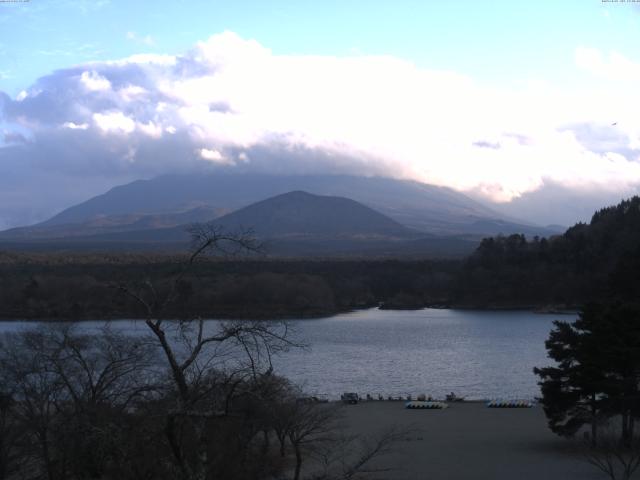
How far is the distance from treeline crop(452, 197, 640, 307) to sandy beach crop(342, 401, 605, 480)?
36.2 metres

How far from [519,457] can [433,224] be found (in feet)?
489

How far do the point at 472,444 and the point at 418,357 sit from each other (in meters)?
14.6

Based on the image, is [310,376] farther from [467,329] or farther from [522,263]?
[522,263]

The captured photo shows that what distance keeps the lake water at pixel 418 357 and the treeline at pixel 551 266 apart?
1148 centimetres

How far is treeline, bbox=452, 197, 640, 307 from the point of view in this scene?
5556 centimetres

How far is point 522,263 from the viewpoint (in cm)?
6119

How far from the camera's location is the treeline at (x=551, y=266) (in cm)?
5556

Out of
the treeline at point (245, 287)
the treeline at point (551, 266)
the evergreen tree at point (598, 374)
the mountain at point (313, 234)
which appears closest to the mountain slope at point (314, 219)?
the mountain at point (313, 234)

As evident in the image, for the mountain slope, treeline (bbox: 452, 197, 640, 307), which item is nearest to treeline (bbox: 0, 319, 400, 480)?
treeline (bbox: 452, 197, 640, 307)

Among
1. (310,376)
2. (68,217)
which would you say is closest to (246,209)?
(68,217)

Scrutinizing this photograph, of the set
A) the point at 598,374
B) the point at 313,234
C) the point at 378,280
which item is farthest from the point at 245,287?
the point at 313,234

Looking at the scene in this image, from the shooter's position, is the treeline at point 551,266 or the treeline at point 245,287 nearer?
the treeline at point 245,287

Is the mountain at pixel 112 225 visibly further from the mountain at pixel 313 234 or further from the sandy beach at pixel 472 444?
the sandy beach at pixel 472 444

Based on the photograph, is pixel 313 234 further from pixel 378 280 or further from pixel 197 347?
pixel 197 347
